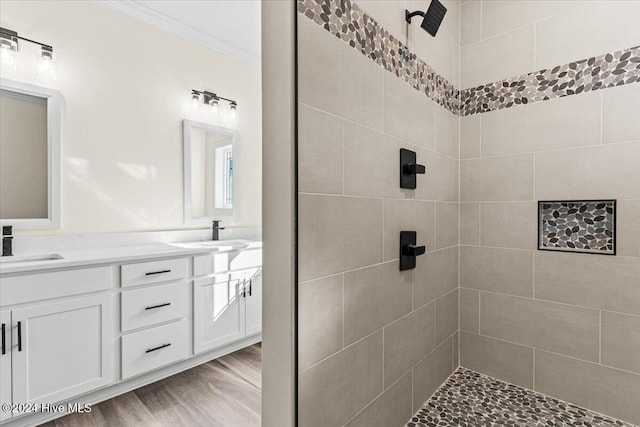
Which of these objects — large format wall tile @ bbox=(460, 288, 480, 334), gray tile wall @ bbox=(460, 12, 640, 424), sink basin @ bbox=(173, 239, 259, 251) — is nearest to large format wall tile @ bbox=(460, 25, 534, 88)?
gray tile wall @ bbox=(460, 12, 640, 424)

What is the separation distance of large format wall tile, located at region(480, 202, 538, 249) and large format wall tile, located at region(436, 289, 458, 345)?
13.3 inches

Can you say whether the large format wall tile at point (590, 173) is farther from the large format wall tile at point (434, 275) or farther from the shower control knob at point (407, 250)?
the shower control knob at point (407, 250)

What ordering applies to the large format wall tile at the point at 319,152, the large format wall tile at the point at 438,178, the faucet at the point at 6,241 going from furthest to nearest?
the faucet at the point at 6,241 → the large format wall tile at the point at 438,178 → the large format wall tile at the point at 319,152

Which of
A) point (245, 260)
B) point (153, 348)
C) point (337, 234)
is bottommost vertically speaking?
point (153, 348)

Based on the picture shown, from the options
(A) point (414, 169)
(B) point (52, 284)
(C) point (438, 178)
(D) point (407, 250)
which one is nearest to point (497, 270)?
(C) point (438, 178)

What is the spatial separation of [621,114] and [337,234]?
1300 millimetres

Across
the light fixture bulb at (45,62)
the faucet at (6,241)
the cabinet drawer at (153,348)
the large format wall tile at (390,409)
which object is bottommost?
the cabinet drawer at (153,348)

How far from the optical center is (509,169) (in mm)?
1599

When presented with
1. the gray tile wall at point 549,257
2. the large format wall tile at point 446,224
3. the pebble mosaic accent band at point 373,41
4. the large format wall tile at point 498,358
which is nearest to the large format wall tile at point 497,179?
the gray tile wall at point 549,257

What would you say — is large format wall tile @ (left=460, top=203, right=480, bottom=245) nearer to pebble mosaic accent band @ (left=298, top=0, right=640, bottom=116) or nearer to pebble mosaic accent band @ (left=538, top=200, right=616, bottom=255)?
pebble mosaic accent band @ (left=538, top=200, right=616, bottom=255)

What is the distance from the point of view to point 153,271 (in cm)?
206

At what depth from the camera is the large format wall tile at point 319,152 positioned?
886mm

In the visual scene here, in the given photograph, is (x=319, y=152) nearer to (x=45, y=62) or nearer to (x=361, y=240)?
(x=361, y=240)

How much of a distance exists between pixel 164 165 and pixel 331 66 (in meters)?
2.10
